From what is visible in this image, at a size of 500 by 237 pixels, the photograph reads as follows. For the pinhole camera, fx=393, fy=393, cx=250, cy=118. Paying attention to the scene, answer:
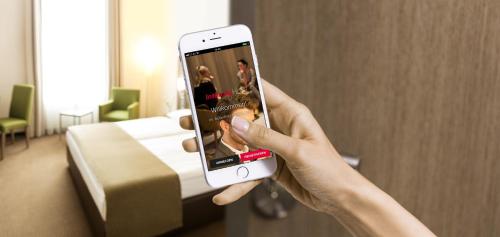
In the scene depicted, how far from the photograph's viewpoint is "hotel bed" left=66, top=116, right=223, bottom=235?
5.45 ft

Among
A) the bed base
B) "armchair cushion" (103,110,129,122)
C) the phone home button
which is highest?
the phone home button

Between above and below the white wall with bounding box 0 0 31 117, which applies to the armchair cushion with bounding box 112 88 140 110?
below

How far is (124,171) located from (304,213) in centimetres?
138

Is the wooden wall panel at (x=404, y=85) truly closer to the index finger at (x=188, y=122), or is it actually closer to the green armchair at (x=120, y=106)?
the index finger at (x=188, y=122)

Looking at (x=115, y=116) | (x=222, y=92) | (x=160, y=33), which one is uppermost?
(x=160, y=33)

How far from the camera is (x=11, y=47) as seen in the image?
5.93ft

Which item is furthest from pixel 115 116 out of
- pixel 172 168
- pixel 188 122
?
pixel 188 122

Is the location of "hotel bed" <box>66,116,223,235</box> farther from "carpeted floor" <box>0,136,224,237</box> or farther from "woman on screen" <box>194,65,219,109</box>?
"woman on screen" <box>194,65,219,109</box>

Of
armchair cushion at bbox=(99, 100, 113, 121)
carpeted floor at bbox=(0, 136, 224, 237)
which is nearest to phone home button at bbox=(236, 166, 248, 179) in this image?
carpeted floor at bbox=(0, 136, 224, 237)

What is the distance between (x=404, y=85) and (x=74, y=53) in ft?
6.99

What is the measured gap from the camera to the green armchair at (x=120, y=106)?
7.02ft

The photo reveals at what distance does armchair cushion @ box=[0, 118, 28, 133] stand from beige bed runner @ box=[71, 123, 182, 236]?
1.26ft

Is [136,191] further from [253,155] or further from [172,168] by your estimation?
[253,155]

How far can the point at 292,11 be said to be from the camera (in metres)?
0.34
